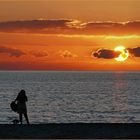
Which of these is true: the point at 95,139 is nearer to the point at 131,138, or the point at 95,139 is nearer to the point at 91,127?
the point at 131,138

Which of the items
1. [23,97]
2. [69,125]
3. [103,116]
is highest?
[103,116]

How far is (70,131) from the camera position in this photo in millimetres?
19297

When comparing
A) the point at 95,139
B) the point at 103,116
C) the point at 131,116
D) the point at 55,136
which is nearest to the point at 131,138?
the point at 95,139

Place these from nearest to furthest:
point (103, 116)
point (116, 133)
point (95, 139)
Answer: point (95, 139) < point (116, 133) < point (103, 116)

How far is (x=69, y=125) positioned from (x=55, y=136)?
324cm

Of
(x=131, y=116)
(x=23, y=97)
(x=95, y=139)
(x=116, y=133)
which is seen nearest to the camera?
(x=95, y=139)

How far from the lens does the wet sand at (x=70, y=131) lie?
1791cm

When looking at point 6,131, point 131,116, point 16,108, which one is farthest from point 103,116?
point 6,131

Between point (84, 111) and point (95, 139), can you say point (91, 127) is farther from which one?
point (84, 111)

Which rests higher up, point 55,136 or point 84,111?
point 84,111

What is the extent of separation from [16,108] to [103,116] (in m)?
34.9

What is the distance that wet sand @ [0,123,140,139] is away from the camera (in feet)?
58.7

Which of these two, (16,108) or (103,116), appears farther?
(103,116)

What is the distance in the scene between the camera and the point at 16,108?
929 inches
